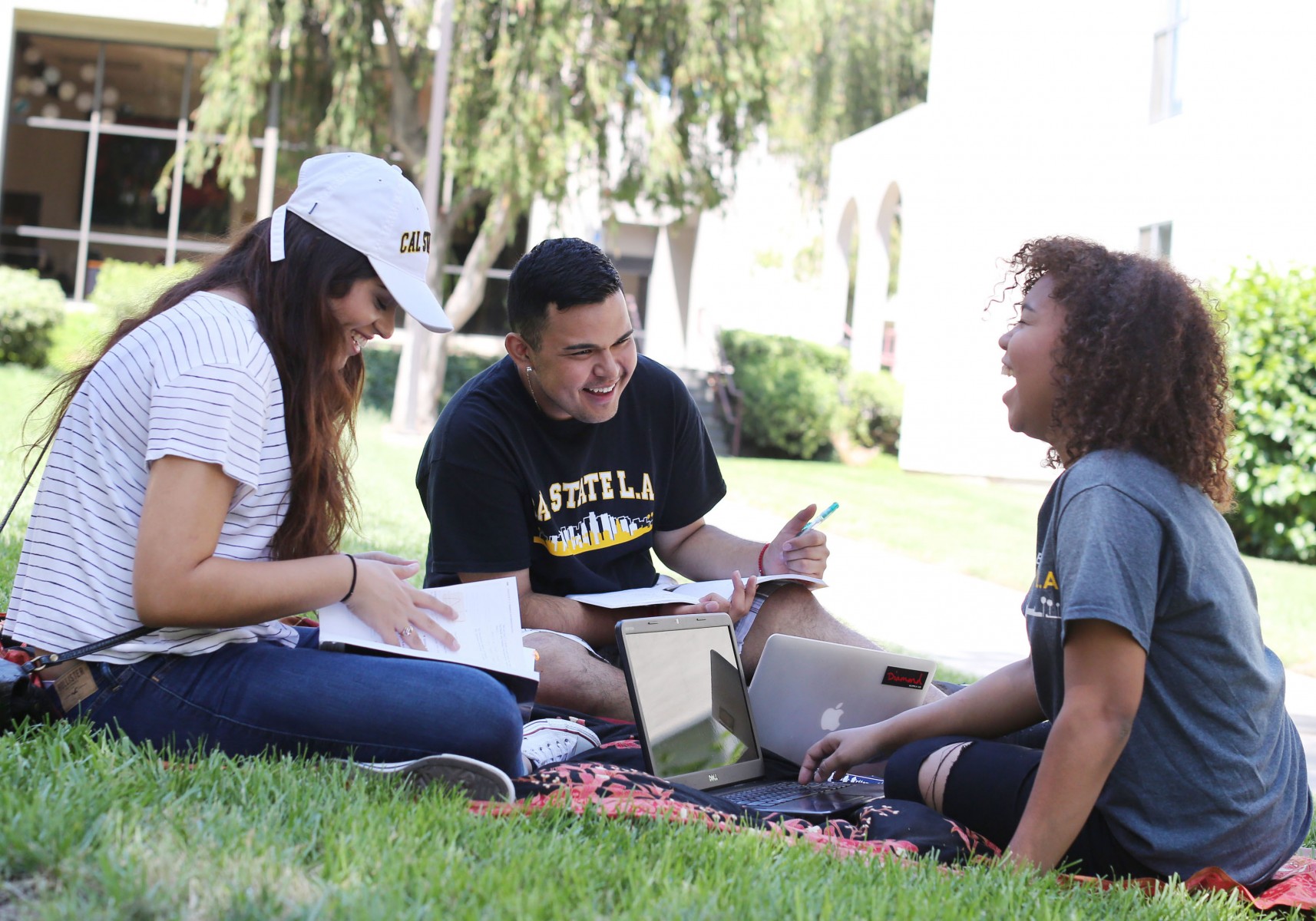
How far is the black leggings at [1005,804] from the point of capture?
9.25 ft

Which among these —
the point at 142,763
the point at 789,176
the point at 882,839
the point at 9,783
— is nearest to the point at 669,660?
the point at 882,839

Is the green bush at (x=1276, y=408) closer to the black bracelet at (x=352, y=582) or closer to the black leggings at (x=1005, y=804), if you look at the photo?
the black leggings at (x=1005, y=804)

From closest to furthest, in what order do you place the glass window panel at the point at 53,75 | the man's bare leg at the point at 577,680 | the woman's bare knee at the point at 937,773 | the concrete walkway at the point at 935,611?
the woman's bare knee at the point at 937,773 < the man's bare leg at the point at 577,680 < the concrete walkway at the point at 935,611 < the glass window panel at the point at 53,75

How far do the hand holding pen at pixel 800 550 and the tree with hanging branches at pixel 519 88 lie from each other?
1421 centimetres

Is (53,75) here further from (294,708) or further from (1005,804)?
(1005,804)

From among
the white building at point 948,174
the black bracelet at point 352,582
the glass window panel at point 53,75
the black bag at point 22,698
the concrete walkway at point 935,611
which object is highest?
the glass window panel at point 53,75

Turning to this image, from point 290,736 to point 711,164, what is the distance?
1765 cm

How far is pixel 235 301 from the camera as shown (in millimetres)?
2912

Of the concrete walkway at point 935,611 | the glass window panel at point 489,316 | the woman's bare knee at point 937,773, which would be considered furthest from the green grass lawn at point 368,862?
the glass window panel at point 489,316

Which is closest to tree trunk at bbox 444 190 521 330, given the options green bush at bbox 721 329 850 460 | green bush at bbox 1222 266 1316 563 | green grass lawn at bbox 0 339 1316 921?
green bush at bbox 721 329 850 460

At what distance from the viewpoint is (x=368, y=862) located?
225 cm

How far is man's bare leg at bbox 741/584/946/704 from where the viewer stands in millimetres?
4098

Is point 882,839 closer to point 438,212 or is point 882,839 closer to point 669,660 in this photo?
point 669,660

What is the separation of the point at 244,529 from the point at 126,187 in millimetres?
25163
